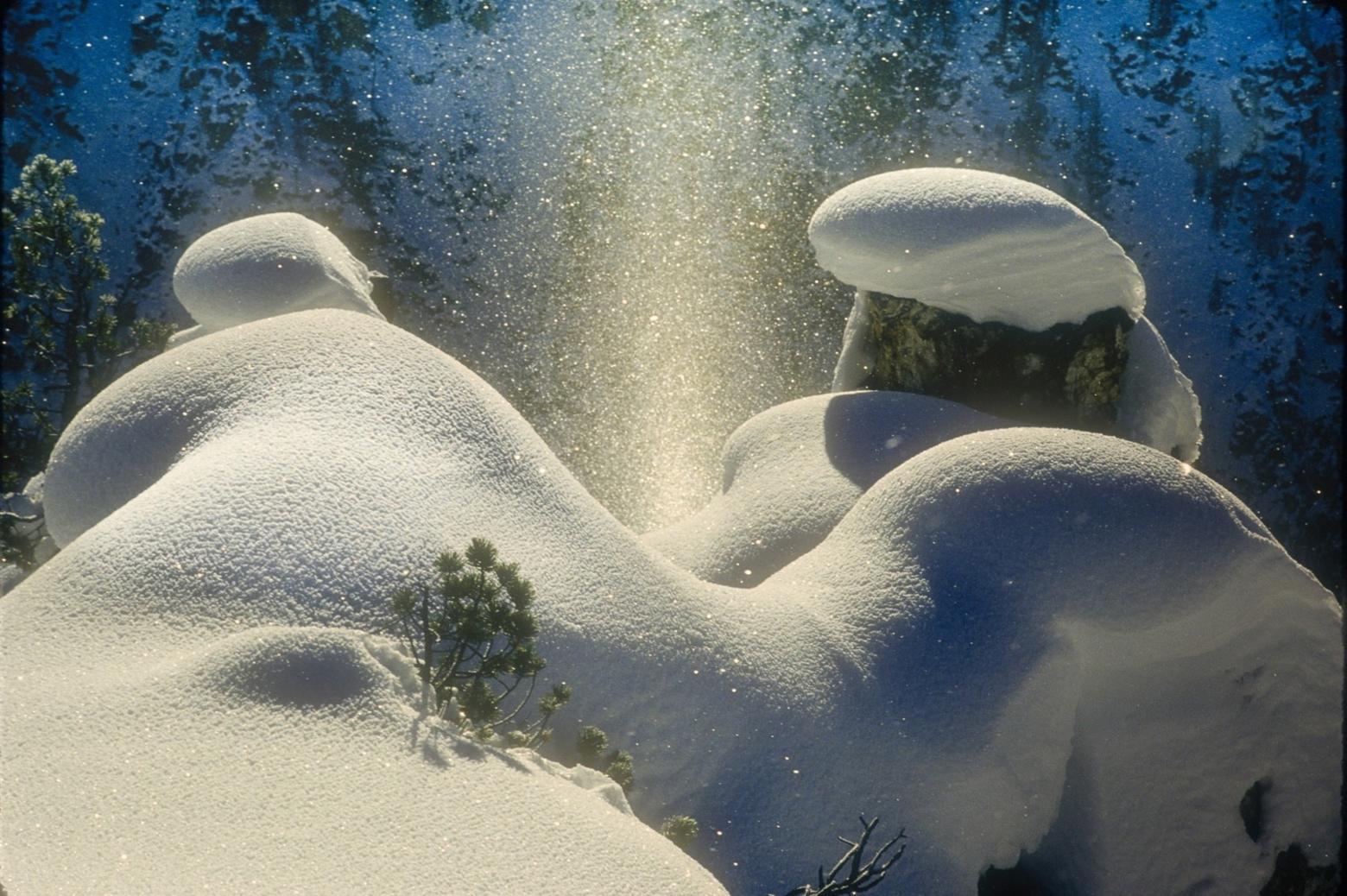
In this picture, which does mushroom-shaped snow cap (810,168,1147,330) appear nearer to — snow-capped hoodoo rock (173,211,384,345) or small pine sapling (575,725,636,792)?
snow-capped hoodoo rock (173,211,384,345)

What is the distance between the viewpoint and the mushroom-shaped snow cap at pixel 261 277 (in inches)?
130

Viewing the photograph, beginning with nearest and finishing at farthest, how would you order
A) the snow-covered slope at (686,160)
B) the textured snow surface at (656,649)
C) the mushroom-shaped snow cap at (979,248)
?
the textured snow surface at (656,649), the mushroom-shaped snow cap at (979,248), the snow-covered slope at (686,160)

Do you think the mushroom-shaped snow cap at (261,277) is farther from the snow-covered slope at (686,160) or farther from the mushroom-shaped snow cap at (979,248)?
the snow-covered slope at (686,160)

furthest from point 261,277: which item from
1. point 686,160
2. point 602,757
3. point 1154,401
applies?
point 686,160

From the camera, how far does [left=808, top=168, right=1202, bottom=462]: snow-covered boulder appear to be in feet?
10.2

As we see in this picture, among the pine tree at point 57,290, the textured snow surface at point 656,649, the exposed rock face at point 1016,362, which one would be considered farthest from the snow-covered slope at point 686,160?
the textured snow surface at point 656,649

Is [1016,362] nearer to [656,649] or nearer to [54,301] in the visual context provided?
[656,649]

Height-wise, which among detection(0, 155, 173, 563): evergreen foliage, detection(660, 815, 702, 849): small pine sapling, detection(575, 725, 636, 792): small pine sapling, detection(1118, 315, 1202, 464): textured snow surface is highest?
detection(0, 155, 173, 563): evergreen foliage

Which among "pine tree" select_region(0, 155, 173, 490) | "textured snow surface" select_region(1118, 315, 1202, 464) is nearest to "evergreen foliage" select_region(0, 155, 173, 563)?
"pine tree" select_region(0, 155, 173, 490)

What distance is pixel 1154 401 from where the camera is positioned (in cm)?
336

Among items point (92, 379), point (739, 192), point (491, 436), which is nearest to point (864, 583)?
point (491, 436)

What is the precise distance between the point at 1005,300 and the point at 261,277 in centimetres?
232

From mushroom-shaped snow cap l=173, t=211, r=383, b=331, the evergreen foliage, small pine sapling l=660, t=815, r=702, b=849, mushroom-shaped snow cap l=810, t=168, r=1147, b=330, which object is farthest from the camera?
the evergreen foliage

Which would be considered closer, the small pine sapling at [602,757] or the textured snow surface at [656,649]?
the textured snow surface at [656,649]
